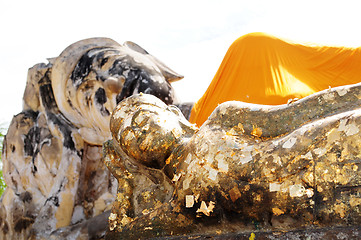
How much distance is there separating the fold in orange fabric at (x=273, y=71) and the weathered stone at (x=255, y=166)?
2.75 feet

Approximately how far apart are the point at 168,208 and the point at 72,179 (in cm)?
164

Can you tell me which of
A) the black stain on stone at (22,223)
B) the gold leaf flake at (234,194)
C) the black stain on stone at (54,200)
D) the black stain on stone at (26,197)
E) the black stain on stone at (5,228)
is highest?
the gold leaf flake at (234,194)

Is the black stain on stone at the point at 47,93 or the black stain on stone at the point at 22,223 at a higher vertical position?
the black stain on stone at the point at 47,93

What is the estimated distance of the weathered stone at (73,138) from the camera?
9.27 ft

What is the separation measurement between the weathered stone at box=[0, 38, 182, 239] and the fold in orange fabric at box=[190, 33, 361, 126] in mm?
629

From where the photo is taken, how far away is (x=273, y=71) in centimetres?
227

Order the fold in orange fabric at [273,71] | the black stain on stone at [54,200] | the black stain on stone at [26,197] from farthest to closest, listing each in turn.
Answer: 1. the black stain on stone at [26,197]
2. the black stain on stone at [54,200]
3. the fold in orange fabric at [273,71]

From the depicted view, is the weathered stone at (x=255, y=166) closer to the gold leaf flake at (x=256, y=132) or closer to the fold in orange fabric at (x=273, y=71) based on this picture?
the gold leaf flake at (x=256, y=132)

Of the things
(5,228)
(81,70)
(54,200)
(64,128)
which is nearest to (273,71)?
(81,70)

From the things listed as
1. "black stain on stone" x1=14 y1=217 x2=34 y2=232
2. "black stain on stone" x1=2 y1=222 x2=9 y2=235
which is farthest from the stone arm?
"black stain on stone" x1=2 y1=222 x2=9 y2=235

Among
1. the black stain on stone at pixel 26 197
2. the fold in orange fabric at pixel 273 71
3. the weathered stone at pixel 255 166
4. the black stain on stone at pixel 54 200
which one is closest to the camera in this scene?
the weathered stone at pixel 255 166

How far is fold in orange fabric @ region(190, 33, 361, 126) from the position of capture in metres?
2.22

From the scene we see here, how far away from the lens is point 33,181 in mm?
2980

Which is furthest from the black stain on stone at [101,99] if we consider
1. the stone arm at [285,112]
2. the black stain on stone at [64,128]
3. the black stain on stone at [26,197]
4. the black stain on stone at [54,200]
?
the stone arm at [285,112]
